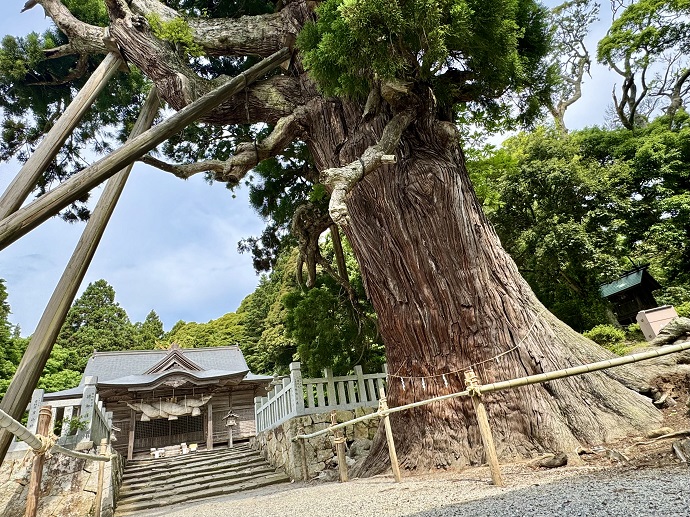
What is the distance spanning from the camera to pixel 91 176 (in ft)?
A: 7.92

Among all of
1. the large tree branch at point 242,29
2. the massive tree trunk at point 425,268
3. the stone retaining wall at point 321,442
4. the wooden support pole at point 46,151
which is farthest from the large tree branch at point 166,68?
the stone retaining wall at point 321,442

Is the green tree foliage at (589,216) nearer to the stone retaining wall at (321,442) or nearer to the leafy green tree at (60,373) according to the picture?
the stone retaining wall at (321,442)

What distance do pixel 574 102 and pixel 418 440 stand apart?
1860 centimetres

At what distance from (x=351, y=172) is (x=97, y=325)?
28591 millimetres

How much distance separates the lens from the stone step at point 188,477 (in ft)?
21.5

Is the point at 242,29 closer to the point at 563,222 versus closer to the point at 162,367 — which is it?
the point at 563,222

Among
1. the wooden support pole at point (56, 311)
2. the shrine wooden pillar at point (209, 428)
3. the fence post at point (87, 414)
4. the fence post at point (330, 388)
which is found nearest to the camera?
the wooden support pole at point (56, 311)

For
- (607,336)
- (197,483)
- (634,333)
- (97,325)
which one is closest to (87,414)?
(197,483)

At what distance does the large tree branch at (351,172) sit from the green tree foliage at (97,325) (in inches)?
994

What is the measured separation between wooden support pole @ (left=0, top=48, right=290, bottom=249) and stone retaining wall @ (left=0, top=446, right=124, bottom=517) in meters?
3.98

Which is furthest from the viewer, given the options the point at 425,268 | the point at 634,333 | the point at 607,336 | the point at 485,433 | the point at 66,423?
the point at 634,333

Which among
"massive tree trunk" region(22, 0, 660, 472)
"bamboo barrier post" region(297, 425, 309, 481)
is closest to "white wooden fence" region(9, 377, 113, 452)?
"bamboo barrier post" region(297, 425, 309, 481)

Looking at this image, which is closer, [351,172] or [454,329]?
[351,172]

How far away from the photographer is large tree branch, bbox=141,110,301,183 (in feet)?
11.4
